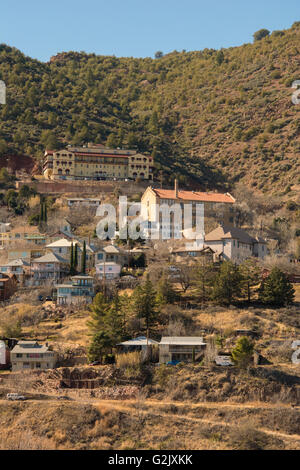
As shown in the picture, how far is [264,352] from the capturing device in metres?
55.3

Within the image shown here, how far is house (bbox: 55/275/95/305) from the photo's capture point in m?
67.6

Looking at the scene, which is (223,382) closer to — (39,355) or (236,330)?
(236,330)

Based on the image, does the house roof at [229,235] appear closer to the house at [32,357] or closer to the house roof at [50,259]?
the house roof at [50,259]

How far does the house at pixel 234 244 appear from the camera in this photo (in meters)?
77.1

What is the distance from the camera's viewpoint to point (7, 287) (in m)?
72.3

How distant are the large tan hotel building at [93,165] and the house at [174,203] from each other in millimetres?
16817

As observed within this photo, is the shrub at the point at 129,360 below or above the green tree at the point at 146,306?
below

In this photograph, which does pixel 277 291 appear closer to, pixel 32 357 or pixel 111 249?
pixel 111 249

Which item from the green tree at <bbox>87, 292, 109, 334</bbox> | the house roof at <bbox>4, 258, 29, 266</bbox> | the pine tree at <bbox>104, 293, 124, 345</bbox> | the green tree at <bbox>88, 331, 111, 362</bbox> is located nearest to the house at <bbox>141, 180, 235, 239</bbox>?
the house roof at <bbox>4, 258, 29, 266</bbox>

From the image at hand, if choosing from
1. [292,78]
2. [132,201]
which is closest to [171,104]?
[292,78]

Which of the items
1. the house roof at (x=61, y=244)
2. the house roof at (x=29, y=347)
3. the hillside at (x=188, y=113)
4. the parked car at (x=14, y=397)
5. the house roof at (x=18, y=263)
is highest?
the hillside at (x=188, y=113)

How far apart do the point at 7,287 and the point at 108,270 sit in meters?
10.5

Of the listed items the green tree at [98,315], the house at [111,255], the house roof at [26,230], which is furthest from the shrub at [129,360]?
the house roof at [26,230]

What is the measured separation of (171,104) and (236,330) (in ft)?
405
